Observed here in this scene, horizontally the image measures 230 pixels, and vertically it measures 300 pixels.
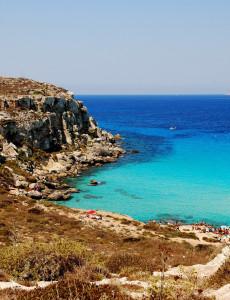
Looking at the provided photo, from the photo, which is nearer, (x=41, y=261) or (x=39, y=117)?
(x=41, y=261)

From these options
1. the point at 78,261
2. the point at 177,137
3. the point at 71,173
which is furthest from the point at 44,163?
the point at 177,137

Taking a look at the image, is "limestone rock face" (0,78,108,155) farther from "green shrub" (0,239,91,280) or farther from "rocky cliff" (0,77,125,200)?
"green shrub" (0,239,91,280)

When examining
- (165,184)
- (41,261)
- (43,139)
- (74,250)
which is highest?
(43,139)

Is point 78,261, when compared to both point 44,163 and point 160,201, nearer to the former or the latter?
point 160,201

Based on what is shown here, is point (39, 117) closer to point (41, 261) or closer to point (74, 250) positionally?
point (74, 250)

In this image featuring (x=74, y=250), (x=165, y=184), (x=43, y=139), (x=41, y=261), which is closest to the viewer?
(x=41, y=261)

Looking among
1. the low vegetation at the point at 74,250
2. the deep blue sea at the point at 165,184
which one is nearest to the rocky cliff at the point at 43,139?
the deep blue sea at the point at 165,184

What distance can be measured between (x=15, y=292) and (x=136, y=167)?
160 feet

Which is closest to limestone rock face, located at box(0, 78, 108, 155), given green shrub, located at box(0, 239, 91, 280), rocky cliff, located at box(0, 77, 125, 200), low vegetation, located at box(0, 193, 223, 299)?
rocky cliff, located at box(0, 77, 125, 200)

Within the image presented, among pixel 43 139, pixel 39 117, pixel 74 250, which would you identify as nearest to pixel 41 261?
pixel 74 250

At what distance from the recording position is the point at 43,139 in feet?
199

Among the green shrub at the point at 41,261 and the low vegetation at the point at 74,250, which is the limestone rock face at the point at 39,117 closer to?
the low vegetation at the point at 74,250

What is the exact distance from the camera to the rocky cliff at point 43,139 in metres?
45.8

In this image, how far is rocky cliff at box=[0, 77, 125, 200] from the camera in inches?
1802
